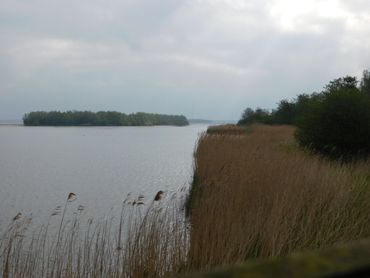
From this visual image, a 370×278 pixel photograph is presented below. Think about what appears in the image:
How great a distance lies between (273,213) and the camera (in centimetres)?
553

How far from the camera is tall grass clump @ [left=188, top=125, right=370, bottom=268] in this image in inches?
196

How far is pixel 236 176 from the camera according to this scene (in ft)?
24.8

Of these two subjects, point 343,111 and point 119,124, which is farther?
point 119,124

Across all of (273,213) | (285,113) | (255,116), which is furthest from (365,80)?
(273,213)

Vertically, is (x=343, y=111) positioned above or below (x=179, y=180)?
above

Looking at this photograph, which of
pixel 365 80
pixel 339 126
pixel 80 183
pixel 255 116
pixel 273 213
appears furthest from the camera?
pixel 255 116

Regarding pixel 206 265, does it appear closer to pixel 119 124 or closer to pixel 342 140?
pixel 342 140

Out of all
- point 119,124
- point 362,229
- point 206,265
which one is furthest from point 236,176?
point 119,124

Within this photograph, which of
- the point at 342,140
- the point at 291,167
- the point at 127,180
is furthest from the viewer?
the point at 127,180

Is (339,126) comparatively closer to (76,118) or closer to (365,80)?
(365,80)

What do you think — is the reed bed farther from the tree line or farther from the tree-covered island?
the tree-covered island

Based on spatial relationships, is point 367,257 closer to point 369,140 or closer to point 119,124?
point 369,140

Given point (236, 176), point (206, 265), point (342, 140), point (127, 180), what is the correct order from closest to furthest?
point (206, 265) → point (236, 176) → point (342, 140) → point (127, 180)

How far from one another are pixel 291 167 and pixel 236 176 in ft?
3.77
